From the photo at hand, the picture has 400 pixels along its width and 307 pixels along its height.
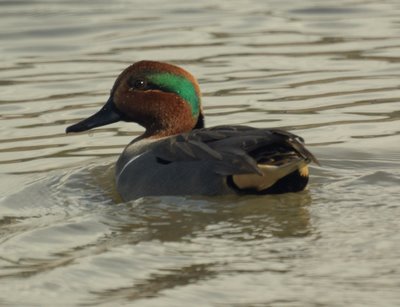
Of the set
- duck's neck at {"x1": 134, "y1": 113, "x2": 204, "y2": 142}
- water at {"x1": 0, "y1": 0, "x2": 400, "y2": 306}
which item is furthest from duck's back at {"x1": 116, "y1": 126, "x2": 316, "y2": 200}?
duck's neck at {"x1": 134, "y1": 113, "x2": 204, "y2": 142}

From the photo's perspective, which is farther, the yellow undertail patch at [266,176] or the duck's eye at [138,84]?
the duck's eye at [138,84]

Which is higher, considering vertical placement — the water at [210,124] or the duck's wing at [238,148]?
the duck's wing at [238,148]

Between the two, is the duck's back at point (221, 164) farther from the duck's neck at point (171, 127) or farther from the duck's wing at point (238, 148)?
the duck's neck at point (171, 127)

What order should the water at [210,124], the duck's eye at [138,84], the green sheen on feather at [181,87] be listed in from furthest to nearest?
the duck's eye at [138,84]
the green sheen on feather at [181,87]
the water at [210,124]

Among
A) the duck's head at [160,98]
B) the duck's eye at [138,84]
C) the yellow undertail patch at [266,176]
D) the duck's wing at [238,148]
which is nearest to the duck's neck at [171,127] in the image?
the duck's head at [160,98]

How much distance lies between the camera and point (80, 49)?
1423 cm

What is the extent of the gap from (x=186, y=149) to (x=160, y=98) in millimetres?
898

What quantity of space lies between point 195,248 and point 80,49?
7.17 metres

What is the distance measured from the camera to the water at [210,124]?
6742mm

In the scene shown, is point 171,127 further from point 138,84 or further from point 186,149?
point 186,149

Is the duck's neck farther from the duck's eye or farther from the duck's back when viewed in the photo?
the duck's back

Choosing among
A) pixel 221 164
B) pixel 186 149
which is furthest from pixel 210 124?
pixel 221 164

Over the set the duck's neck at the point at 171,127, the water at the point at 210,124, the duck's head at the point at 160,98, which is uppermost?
the duck's head at the point at 160,98

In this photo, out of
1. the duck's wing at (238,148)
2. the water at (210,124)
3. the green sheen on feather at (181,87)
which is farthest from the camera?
the green sheen on feather at (181,87)
